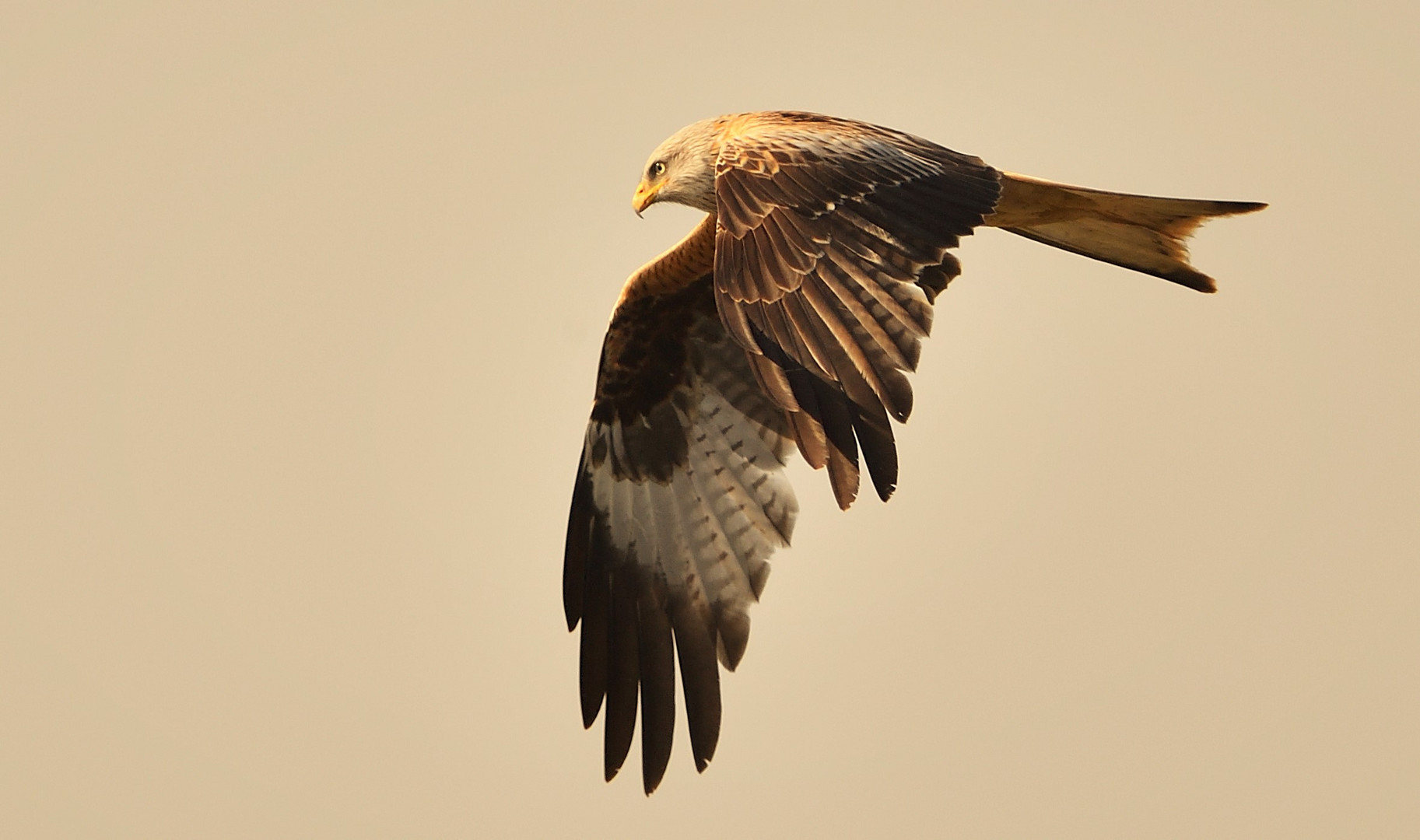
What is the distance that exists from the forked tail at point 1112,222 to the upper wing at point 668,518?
4.40ft

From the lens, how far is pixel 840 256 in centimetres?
508

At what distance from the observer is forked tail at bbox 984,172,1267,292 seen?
20.9ft

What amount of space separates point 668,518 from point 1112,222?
7.37 ft

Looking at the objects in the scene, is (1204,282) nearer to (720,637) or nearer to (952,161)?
(952,161)

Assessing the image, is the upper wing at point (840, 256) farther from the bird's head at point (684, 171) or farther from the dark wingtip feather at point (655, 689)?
the dark wingtip feather at point (655, 689)

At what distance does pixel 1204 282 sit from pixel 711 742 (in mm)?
2567

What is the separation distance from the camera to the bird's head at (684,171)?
21.7 ft

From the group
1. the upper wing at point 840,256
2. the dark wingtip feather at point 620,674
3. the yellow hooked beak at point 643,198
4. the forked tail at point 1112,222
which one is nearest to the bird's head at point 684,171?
the yellow hooked beak at point 643,198

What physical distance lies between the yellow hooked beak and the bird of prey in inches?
0.5

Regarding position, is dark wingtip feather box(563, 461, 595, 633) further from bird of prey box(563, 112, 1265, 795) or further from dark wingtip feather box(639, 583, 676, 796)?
dark wingtip feather box(639, 583, 676, 796)

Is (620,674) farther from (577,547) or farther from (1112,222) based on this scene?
(1112,222)

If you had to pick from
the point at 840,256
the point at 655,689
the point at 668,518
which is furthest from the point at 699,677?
the point at 840,256

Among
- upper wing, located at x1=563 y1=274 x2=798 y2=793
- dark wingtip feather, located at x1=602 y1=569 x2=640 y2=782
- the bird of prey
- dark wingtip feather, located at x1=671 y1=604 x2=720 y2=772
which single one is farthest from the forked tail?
dark wingtip feather, located at x1=602 y1=569 x2=640 y2=782

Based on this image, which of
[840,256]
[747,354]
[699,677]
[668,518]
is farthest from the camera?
[668,518]
